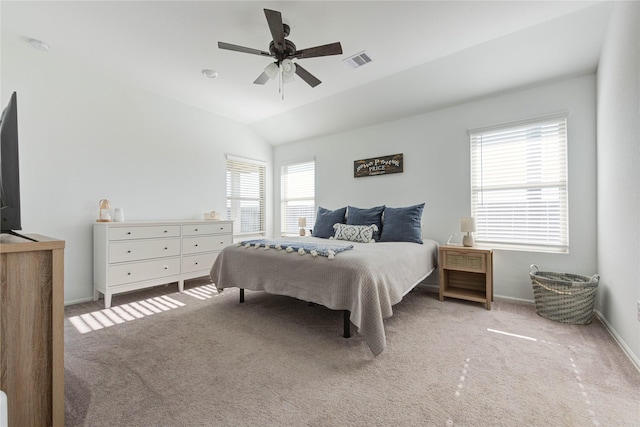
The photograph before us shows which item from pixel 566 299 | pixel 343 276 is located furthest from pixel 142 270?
pixel 566 299

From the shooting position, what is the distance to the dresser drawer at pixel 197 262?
11.9 ft

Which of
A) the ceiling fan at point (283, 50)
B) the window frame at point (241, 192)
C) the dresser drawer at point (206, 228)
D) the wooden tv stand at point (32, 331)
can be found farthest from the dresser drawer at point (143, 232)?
the ceiling fan at point (283, 50)

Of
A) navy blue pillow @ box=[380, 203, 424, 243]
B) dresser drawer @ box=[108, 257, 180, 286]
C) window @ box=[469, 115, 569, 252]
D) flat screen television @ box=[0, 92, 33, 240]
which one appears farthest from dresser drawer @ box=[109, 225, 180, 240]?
window @ box=[469, 115, 569, 252]

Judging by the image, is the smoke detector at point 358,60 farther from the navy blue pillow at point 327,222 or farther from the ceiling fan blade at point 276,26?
the navy blue pillow at point 327,222

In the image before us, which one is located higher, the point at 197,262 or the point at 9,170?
the point at 9,170

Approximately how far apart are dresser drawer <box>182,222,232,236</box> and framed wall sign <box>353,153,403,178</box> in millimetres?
2213

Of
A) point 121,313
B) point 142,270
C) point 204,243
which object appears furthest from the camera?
point 204,243

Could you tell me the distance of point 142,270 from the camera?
3205 millimetres

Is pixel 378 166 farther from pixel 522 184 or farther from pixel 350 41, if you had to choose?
pixel 350 41

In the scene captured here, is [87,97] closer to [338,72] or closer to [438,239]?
[338,72]

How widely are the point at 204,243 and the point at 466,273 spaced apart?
11.4 feet

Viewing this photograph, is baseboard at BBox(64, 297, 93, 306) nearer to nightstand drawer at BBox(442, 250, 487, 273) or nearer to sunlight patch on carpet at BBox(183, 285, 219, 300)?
sunlight patch on carpet at BBox(183, 285, 219, 300)

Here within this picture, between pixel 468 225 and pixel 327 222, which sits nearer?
pixel 468 225

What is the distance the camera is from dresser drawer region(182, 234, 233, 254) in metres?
3.64
